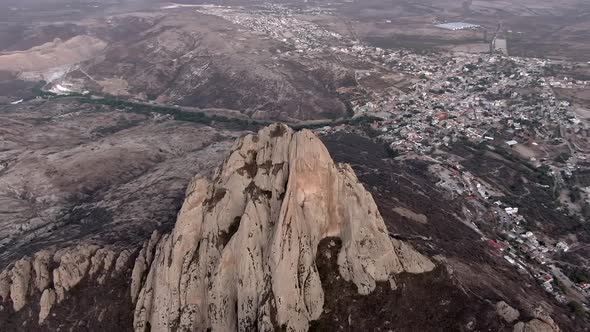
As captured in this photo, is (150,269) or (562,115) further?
(562,115)

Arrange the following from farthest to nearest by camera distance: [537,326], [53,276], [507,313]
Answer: [53,276], [507,313], [537,326]

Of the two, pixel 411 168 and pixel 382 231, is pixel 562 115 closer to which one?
pixel 411 168

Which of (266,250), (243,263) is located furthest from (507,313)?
(243,263)

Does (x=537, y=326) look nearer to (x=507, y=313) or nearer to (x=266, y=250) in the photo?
(x=507, y=313)

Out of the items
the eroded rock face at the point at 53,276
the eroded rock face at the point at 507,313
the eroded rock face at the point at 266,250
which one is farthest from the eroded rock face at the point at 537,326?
the eroded rock face at the point at 53,276

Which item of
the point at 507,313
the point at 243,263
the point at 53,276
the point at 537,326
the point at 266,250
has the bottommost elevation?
the point at 53,276

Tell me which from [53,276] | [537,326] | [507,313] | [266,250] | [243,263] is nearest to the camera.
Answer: [537,326]

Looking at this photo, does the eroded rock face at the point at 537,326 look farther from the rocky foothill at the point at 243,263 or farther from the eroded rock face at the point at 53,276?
the eroded rock face at the point at 53,276

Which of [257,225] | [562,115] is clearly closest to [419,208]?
[257,225]
